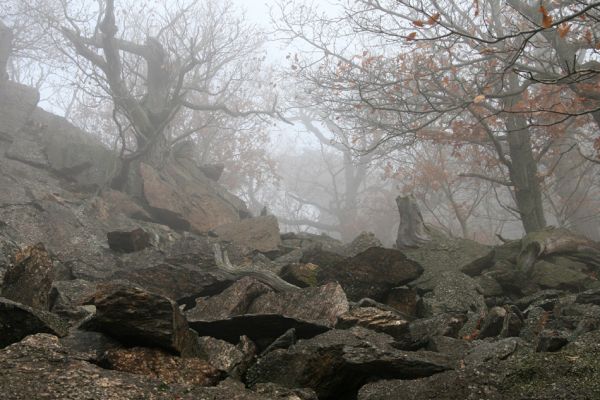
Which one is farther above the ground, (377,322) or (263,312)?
(377,322)

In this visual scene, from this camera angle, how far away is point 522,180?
35.6ft

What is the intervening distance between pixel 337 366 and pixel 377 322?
126 centimetres

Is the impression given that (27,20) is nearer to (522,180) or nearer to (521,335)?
(522,180)

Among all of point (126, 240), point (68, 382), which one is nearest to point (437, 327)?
point (68, 382)

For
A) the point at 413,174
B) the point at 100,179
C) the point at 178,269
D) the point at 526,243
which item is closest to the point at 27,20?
the point at 100,179

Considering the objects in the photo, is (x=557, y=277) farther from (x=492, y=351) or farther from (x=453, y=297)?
(x=492, y=351)

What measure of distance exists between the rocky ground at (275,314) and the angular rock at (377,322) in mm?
15

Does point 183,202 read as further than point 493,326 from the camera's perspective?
Yes

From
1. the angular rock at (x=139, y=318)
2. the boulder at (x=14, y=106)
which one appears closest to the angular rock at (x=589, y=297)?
the angular rock at (x=139, y=318)

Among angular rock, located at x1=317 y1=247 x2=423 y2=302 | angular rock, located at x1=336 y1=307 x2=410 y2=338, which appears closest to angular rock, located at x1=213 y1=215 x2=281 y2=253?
angular rock, located at x1=317 y1=247 x2=423 y2=302

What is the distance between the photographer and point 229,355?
4.23 m

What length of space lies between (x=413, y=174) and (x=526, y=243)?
33.9ft

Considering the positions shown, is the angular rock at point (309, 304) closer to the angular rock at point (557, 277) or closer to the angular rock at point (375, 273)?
the angular rock at point (375, 273)

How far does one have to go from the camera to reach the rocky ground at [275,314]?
343cm
